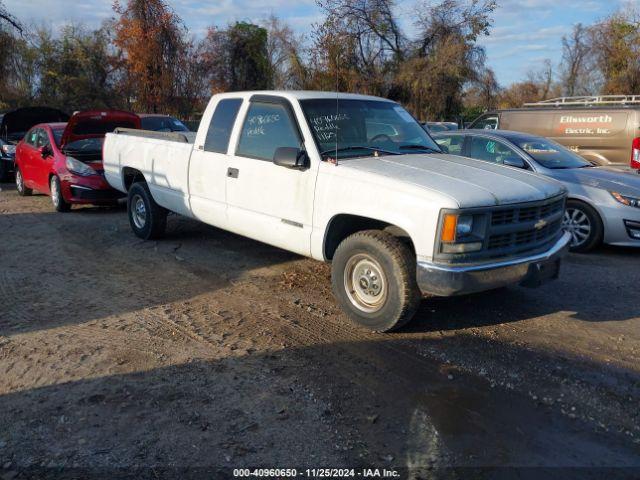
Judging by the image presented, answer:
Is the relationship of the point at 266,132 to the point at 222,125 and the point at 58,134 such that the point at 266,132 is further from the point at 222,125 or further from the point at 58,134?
the point at 58,134

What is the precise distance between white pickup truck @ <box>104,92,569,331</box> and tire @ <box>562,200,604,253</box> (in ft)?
8.80

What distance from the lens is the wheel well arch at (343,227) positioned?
200 inches

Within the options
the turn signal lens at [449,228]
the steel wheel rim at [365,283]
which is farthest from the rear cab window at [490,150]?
the turn signal lens at [449,228]

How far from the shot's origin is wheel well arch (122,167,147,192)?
26.7 ft

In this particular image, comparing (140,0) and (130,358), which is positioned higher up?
(140,0)

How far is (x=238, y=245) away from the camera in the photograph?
7.89 m

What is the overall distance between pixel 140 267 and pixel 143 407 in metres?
3.40

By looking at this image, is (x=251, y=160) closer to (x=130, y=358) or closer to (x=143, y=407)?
(x=130, y=358)

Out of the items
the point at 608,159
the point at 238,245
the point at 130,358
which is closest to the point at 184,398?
the point at 130,358

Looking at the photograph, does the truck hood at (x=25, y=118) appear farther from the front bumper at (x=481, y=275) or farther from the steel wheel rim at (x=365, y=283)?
the front bumper at (x=481, y=275)

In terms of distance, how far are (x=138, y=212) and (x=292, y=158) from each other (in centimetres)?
379

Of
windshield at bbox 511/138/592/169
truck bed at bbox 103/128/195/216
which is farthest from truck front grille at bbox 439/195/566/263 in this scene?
truck bed at bbox 103/128/195/216

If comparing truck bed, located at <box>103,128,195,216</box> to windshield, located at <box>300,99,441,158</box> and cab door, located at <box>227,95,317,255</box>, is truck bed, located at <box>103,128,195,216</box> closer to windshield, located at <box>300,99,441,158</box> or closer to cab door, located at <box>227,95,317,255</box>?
cab door, located at <box>227,95,317,255</box>

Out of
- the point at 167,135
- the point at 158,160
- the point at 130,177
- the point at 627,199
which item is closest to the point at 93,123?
the point at 130,177
